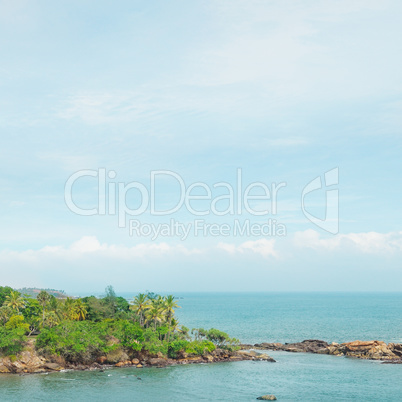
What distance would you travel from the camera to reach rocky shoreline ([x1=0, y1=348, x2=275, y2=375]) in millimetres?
66125

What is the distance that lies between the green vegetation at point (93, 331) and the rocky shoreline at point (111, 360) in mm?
760

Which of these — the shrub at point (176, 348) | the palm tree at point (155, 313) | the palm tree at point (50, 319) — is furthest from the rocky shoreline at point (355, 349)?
the palm tree at point (50, 319)

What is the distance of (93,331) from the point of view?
240 ft

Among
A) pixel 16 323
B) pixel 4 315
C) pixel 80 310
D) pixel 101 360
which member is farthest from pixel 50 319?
pixel 101 360

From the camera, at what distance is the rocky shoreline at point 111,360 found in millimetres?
66125

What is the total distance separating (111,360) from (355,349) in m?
47.1

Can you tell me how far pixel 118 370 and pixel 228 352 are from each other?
877 inches

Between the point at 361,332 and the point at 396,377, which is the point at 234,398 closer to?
the point at 396,377

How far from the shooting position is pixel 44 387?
58.5m

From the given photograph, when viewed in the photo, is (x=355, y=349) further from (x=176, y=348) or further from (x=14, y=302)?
(x=14, y=302)

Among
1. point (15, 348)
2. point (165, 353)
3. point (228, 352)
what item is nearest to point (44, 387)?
point (15, 348)

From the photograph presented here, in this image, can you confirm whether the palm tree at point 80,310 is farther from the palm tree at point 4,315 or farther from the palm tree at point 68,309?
the palm tree at point 4,315

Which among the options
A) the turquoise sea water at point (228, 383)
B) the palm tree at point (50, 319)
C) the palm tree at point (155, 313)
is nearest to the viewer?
the turquoise sea water at point (228, 383)

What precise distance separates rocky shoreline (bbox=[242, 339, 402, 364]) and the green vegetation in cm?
1272
